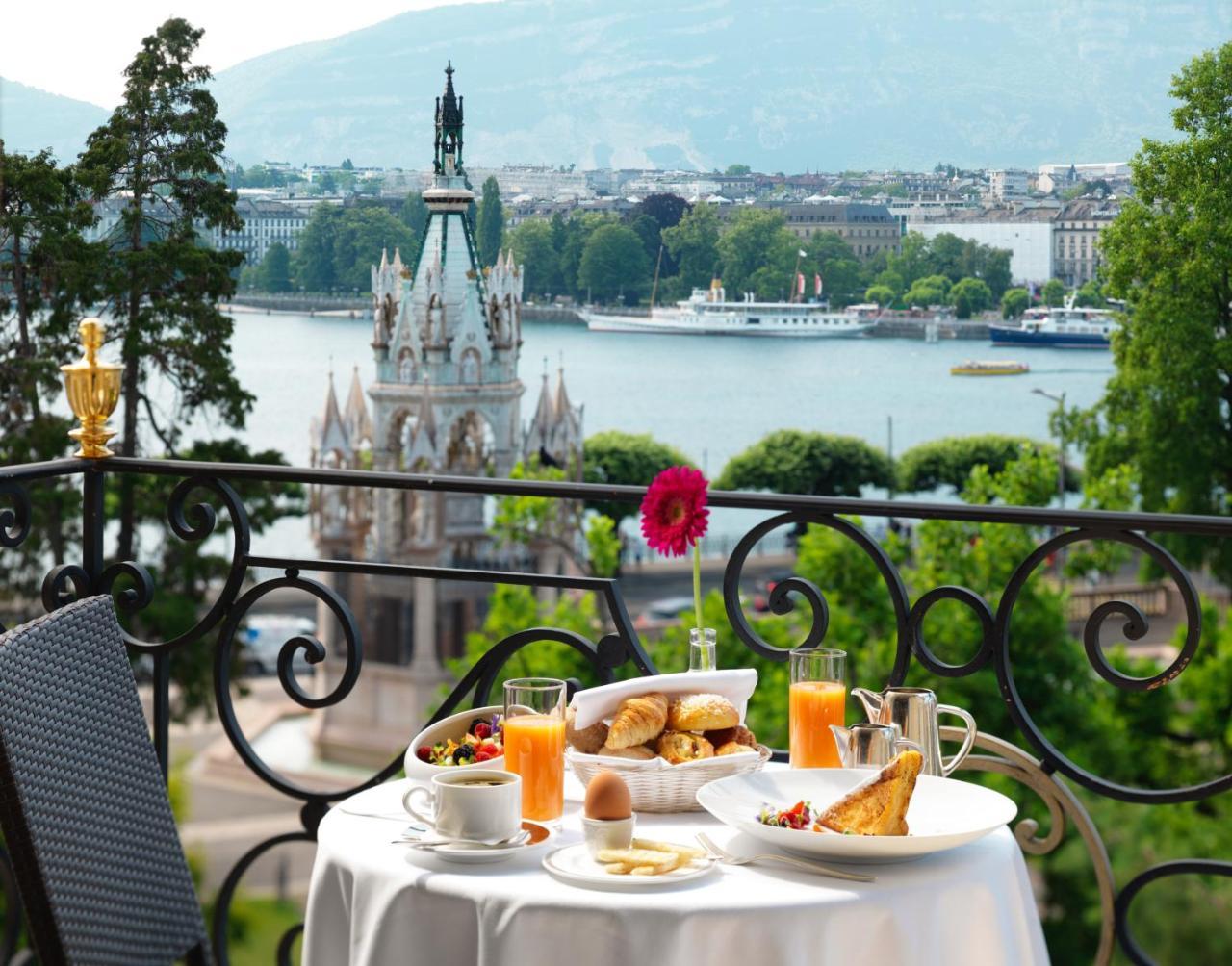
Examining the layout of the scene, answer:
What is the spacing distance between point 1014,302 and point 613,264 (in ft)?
18.9

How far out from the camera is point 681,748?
160 centimetres

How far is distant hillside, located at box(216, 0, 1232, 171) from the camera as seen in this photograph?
23.8 m

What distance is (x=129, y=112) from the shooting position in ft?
37.7

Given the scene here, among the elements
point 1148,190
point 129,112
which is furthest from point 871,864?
point 1148,190

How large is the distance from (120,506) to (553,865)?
1413 cm

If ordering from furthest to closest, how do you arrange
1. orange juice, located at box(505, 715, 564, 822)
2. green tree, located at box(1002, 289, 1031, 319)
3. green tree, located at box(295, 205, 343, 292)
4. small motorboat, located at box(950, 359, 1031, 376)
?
1. small motorboat, located at box(950, 359, 1031, 376)
2. green tree, located at box(1002, 289, 1031, 319)
3. green tree, located at box(295, 205, 343, 292)
4. orange juice, located at box(505, 715, 564, 822)

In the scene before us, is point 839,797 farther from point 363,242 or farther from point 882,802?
point 363,242

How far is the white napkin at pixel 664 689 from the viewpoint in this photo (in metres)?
1.58

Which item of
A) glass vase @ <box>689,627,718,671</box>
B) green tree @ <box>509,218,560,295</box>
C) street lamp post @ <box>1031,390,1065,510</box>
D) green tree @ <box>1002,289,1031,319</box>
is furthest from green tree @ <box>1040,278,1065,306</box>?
glass vase @ <box>689,627,718,671</box>

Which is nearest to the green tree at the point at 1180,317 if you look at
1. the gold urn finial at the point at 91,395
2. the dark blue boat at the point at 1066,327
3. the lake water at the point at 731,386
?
the dark blue boat at the point at 1066,327

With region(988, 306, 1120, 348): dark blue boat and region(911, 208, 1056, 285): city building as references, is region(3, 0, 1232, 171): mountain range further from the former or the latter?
region(988, 306, 1120, 348): dark blue boat

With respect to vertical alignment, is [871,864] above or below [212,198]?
below

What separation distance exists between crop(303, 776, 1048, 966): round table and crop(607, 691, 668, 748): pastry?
116 millimetres

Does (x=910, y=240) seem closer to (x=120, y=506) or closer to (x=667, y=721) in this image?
(x=120, y=506)
